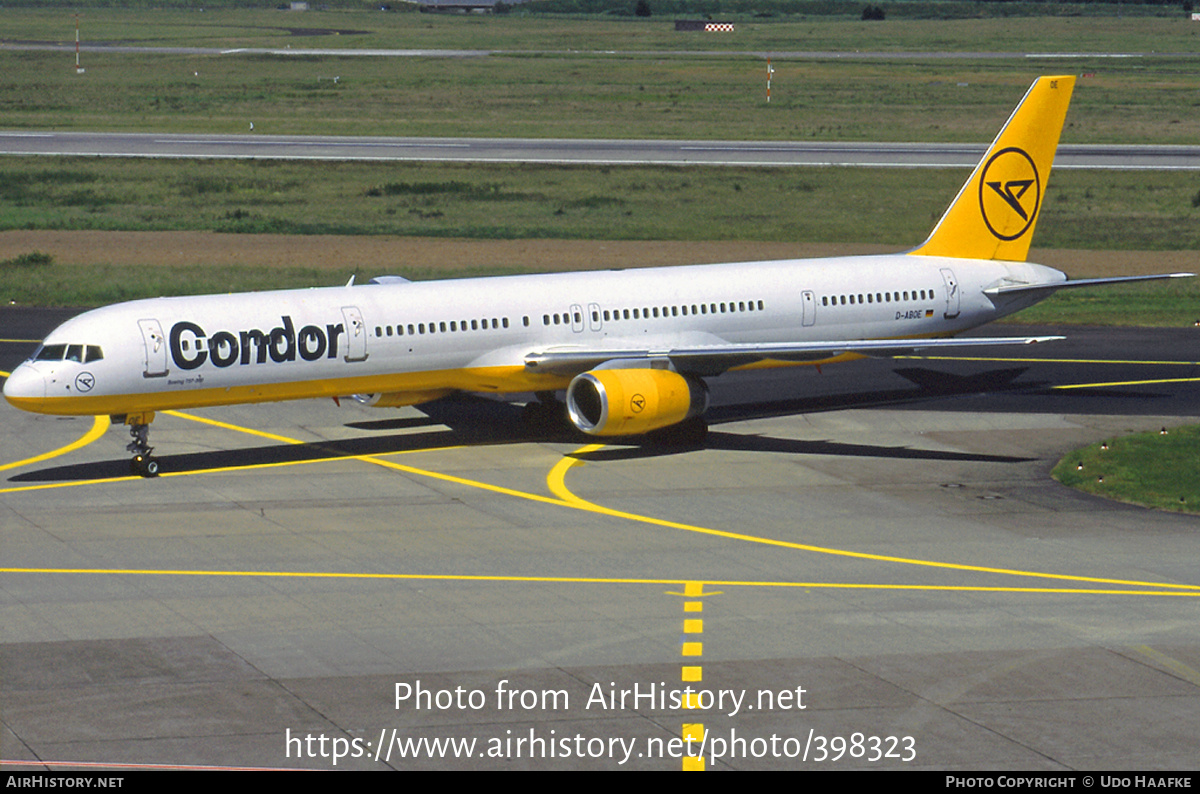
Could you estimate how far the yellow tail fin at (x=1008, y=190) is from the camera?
52.2 metres

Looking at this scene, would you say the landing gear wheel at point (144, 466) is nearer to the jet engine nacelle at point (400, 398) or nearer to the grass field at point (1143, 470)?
the jet engine nacelle at point (400, 398)

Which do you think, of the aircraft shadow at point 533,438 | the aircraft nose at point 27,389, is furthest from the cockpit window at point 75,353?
the aircraft shadow at point 533,438

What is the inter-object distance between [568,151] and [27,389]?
78.0m

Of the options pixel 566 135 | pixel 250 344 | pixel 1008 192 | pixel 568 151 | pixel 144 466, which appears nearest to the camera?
pixel 250 344

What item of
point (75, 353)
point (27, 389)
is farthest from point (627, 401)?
point (27, 389)

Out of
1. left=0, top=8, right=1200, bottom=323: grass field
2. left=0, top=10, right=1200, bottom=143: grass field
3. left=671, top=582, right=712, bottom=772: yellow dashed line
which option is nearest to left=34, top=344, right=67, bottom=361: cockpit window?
left=671, top=582, right=712, bottom=772: yellow dashed line

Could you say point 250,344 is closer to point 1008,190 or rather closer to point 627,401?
point 627,401

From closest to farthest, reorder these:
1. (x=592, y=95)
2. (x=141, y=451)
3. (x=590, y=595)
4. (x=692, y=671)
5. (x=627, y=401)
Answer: (x=692, y=671) < (x=590, y=595) < (x=141, y=451) < (x=627, y=401) < (x=592, y=95)

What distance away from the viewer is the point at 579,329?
45094mm

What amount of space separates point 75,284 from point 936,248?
3753cm

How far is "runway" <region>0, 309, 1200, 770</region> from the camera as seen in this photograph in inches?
936

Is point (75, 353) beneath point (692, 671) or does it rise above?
above

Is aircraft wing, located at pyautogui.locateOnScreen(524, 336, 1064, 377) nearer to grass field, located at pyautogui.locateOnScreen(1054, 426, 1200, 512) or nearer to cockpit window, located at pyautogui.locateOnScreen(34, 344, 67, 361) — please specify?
grass field, located at pyautogui.locateOnScreen(1054, 426, 1200, 512)

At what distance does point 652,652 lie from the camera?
90.6ft
